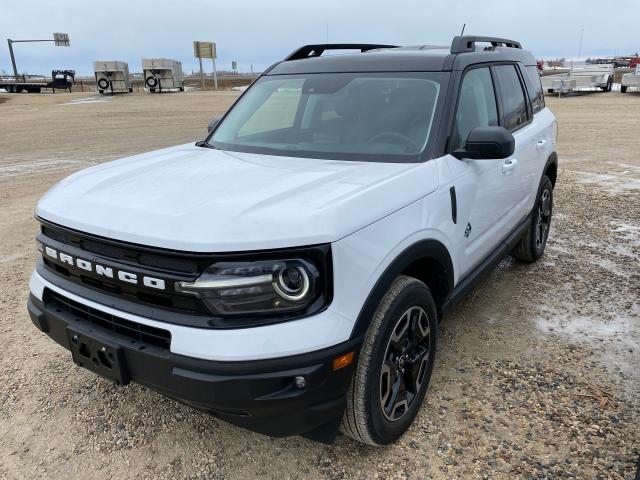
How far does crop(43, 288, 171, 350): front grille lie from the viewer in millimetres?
2139

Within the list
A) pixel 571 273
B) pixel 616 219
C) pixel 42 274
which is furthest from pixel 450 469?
pixel 616 219

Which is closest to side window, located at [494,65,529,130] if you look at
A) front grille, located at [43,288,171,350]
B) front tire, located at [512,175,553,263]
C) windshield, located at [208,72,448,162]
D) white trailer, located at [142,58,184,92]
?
front tire, located at [512,175,553,263]

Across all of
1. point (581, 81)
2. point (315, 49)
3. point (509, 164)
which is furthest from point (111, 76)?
point (509, 164)

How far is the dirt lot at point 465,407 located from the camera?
8.43 ft

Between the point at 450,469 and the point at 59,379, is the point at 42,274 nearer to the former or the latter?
the point at 59,379

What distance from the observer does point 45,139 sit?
49.4 feet

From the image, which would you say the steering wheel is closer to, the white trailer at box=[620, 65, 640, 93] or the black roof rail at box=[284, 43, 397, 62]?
the black roof rail at box=[284, 43, 397, 62]

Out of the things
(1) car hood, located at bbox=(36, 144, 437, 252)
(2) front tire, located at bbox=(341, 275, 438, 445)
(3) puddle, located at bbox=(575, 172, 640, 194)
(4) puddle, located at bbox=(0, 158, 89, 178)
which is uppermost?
(1) car hood, located at bbox=(36, 144, 437, 252)

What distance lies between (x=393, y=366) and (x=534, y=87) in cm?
341

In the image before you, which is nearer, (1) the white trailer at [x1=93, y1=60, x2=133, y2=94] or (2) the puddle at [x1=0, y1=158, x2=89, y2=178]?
(2) the puddle at [x1=0, y1=158, x2=89, y2=178]

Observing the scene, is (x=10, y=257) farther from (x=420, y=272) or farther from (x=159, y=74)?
(x=159, y=74)

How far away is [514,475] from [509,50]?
11.0 ft

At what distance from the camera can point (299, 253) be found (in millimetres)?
2029

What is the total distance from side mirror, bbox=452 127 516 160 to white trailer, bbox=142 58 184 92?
4025 cm
